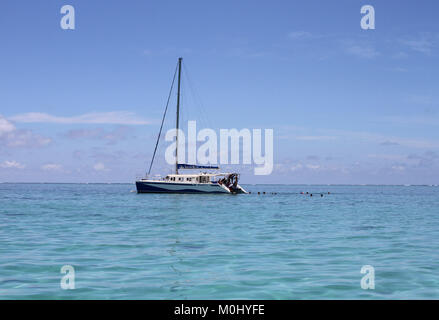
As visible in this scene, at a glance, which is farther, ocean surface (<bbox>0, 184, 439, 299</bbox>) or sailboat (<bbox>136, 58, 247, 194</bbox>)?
sailboat (<bbox>136, 58, 247, 194</bbox>)

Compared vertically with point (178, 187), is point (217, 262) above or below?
below

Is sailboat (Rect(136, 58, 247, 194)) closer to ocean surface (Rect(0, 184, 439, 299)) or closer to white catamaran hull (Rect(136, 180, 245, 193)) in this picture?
white catamaran hull (Rect(136, 180, 245, 193))

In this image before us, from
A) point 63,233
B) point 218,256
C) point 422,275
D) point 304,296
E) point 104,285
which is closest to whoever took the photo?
point 304,296

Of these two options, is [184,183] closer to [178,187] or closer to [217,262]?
[178,187]

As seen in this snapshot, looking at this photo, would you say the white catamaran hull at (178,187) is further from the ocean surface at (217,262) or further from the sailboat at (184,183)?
the ocean surface at (217,262)

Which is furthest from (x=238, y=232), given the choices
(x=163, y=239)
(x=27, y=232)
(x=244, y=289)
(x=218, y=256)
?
(x=244, y=289)

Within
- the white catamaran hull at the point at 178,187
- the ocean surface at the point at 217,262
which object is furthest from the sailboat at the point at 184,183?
the ocean surface at the point at 217,262

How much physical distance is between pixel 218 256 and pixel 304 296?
6.04m

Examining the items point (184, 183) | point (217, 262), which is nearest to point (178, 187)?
point (184, 183)

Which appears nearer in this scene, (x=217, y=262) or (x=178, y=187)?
(x=217, y=262)

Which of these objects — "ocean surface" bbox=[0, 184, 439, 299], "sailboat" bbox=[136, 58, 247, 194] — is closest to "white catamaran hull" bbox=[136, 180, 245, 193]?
"sailboat" bbox=[136, 58, 247, 194]

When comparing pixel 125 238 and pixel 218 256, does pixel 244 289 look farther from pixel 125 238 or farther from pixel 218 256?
pixel 125 238
